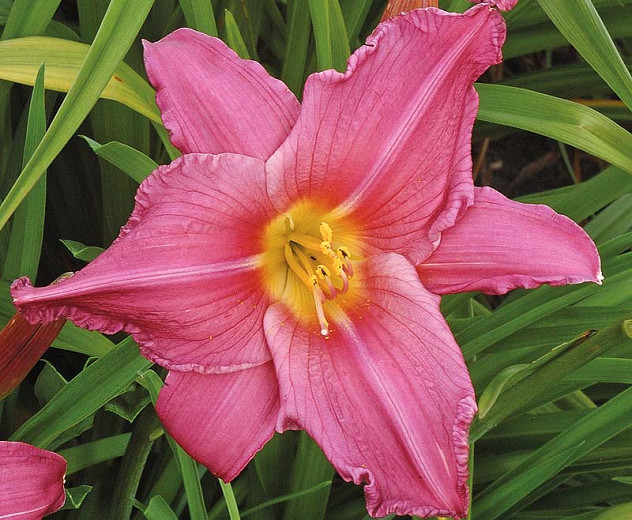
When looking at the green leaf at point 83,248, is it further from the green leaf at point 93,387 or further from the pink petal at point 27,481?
the pink petal at point 27,481

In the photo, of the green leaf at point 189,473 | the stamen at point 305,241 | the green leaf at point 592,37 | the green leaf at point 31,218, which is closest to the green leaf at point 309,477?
the green leaf at point 189,473

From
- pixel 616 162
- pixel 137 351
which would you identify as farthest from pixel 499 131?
pixel 137 351

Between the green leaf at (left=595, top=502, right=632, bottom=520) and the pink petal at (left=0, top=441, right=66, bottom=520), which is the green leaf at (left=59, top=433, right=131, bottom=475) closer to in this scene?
the pink petal at (left=0, top=441, right=66, bottom=520)

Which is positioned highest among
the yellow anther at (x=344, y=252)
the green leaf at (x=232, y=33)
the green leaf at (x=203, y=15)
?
the green leaf at (x=203, y=15)

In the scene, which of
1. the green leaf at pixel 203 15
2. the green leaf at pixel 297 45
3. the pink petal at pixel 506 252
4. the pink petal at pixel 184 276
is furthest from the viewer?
the green leaf at pixel 297 45

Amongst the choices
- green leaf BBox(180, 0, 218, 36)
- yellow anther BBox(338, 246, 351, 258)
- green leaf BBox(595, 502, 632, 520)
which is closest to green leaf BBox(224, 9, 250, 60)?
green leaf BBox(180, 0, 218, 36)

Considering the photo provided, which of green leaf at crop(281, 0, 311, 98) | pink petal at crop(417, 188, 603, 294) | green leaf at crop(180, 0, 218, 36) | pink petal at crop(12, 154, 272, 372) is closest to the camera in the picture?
pink petal at crop(12, 154, 272, 372)
